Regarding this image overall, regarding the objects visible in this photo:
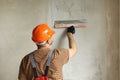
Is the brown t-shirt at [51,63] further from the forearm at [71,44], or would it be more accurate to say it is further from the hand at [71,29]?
the hand at [71,29]

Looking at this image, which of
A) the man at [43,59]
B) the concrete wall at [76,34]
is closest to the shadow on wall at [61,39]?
the concrete wall at [76,34]

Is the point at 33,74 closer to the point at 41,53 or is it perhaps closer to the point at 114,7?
the point at 41,53

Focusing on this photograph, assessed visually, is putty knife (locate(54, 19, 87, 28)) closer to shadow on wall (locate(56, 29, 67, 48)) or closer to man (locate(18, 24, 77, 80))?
shadow on wall (locate(56, 29, 67, 48))

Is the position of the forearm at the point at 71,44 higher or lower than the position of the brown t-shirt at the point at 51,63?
higher

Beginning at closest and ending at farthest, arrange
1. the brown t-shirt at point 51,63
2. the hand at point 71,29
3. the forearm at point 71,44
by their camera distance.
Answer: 1. the brown t-shirt at point 51,63
2. the forearm at point 71,44
3. the hand at point 71,29

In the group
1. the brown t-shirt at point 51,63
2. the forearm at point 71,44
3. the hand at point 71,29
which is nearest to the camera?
the brown t-shirt at point 51,63

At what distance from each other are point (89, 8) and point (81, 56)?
1.88 feet

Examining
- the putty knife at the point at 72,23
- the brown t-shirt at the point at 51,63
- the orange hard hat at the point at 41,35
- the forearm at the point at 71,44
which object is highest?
the putty knife at the point at 72,23

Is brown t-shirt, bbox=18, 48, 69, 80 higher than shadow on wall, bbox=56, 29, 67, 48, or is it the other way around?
shadow on wall, bbox=56, 29, 67, 48

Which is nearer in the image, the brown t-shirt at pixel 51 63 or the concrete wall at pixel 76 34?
the brown t-shirt at pixel 51 63

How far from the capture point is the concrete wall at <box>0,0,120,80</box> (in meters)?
2.65

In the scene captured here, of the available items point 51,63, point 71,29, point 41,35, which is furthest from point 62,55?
point 71,29

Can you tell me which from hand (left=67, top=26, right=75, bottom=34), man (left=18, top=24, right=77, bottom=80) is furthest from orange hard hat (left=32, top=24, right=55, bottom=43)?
hand (left=67, top=26, right=75, bottom=34)

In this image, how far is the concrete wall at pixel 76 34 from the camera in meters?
2.65
